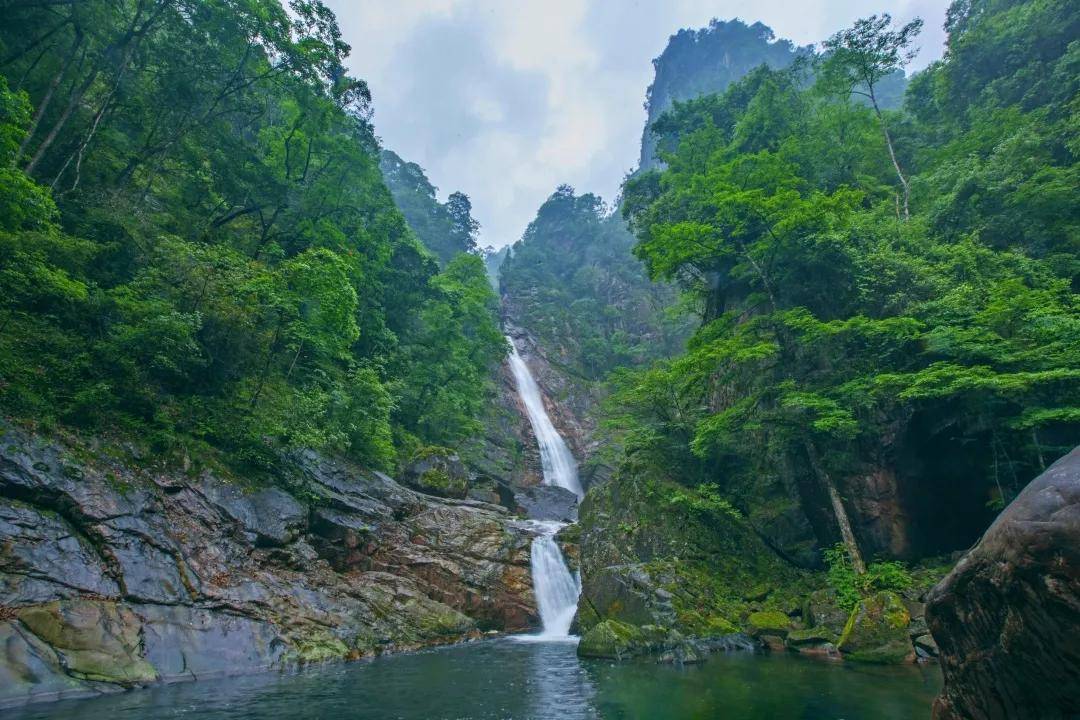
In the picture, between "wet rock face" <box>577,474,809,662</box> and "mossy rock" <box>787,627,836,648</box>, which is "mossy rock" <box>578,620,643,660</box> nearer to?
"wet rock face" <box>577,474,809,662</box>

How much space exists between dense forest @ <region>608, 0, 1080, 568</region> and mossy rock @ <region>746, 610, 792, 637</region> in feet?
7.87

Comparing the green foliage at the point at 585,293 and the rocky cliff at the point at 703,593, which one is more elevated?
the green foliage at the point at 585,293

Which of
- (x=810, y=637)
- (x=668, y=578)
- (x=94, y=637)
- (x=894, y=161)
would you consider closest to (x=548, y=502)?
(x=668, y=578)

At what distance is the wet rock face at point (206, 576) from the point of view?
8281 millimetres

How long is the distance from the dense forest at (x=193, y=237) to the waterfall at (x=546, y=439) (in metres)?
12.9

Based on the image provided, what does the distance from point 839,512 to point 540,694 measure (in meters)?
9.75

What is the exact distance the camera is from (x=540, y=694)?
8938 mm

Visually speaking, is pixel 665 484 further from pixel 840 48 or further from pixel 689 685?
pixel 840 48

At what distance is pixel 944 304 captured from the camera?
515 inches

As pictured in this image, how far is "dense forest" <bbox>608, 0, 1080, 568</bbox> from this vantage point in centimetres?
1224

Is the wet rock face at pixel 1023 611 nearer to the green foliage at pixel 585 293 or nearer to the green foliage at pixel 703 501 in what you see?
the green foliage at pixel 703 501

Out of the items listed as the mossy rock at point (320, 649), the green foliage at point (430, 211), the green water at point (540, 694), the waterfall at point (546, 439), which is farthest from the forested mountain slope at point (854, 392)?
the green foliage at point (430, 211)

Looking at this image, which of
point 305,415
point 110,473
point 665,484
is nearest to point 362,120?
point 305,415

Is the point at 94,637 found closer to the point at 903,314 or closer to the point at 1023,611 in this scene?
the point at 1023,611
